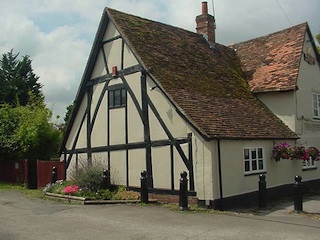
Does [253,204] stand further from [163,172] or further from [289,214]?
[163,172]

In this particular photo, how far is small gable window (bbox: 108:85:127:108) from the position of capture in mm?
16641

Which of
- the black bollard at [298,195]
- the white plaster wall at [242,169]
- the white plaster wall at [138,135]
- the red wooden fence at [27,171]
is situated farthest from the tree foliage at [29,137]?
the black bollard at [298,195]

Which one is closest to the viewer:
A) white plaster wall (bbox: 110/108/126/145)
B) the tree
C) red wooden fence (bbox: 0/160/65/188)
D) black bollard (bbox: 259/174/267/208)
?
black bollard (bbox: 259/174/267/208)

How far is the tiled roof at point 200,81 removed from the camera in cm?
1409

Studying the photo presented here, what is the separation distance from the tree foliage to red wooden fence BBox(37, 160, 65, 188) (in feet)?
5.67

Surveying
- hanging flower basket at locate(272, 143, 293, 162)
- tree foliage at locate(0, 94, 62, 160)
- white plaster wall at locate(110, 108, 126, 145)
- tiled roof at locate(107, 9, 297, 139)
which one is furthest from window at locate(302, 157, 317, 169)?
tree foliage at locate(0, 94, 62, 160)

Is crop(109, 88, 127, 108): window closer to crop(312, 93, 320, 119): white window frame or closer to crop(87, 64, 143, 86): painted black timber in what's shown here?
crop(87, 64, 143, 86): painted black timber

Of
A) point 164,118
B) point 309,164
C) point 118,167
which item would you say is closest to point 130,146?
point 118,167

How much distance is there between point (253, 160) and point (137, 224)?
6.61 metres

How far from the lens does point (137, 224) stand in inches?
393

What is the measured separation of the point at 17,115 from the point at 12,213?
14.2m

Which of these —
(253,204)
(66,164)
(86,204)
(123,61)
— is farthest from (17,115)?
(253,204)

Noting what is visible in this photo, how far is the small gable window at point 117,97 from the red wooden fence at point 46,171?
5.44 m

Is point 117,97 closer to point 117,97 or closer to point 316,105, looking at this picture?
point 117,97
